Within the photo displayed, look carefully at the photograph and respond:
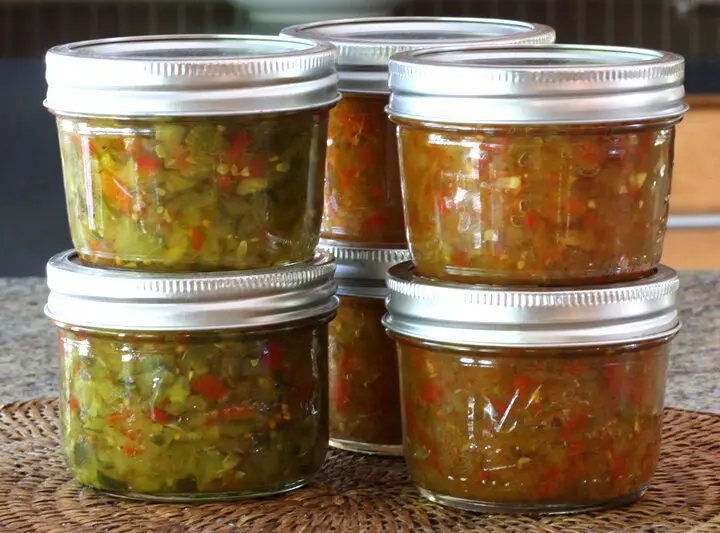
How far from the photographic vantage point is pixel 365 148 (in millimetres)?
1372

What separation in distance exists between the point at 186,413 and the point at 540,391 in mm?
309

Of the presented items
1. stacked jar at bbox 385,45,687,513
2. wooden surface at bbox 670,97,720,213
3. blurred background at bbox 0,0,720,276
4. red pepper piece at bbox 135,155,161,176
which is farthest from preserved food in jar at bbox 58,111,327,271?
wooden surface at bbox 670,97,720,213

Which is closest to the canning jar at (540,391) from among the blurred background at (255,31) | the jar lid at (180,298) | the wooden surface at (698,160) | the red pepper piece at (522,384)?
the red pepper piece at (522,384)

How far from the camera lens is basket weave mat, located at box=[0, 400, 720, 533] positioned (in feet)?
A: 3.80

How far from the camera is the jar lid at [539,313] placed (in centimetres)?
117

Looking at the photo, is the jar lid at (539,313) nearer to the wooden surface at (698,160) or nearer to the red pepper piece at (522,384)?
the red pepper piece at (522,384)

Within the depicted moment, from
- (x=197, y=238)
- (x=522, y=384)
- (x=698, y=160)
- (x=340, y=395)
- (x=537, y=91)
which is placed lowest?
(x=698, y=160)

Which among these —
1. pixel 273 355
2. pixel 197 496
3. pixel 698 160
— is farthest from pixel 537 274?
pixel 698 160

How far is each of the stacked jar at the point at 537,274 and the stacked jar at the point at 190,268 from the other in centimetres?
11

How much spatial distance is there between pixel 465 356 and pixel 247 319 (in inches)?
7.7

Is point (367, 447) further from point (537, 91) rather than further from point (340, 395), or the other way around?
point (537, 91)

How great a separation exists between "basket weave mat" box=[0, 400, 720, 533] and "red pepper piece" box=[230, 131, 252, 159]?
0.31 m

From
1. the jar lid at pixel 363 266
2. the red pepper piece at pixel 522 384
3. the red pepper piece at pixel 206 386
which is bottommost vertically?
the red pepper piece at pixel 206 386

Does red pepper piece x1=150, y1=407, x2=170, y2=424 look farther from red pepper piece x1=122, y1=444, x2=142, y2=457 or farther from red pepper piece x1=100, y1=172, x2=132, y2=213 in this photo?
red pepper piece x1=100, y1=172, x2=132, y2=213
